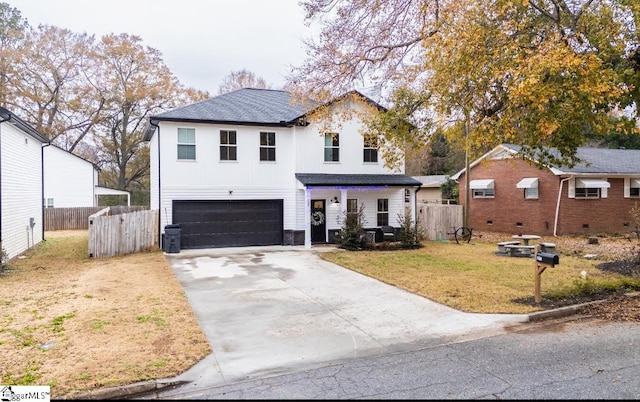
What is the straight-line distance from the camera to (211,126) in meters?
17.3

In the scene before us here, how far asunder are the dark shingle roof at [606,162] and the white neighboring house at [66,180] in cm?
2830

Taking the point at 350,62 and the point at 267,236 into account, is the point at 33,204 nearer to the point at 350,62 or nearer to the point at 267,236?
the point at 267,236

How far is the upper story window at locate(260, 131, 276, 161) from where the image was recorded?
718 inches

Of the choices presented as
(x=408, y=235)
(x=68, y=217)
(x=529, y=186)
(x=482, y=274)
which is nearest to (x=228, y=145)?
(x=408, y=235)

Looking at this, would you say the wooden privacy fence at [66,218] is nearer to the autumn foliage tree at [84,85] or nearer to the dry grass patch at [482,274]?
the autumn foliage tree at [84,85]

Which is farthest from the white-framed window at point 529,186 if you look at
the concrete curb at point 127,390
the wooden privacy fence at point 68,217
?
the wooden privacy fence at point 68,217

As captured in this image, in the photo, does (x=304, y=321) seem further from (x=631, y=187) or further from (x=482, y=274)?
(x=631, y=187)

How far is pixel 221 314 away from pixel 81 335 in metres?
2.27

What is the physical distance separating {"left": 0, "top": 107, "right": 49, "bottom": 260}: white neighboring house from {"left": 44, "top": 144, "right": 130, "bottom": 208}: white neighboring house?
10.5 m

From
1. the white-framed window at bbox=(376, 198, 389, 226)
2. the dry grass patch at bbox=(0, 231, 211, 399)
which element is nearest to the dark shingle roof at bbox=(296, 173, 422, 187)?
the white-framed window at bbox=(376, 198, 389, 226)

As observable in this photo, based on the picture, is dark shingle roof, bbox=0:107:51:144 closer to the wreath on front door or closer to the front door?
A: the front door

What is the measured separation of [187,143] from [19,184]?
19.7ft

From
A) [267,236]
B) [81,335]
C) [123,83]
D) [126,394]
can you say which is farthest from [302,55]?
[123,83]

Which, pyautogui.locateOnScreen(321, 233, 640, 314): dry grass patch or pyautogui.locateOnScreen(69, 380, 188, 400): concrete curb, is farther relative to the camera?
pyautogui.locateOnScreen(321, 233, 640, 314): dry grass patch
